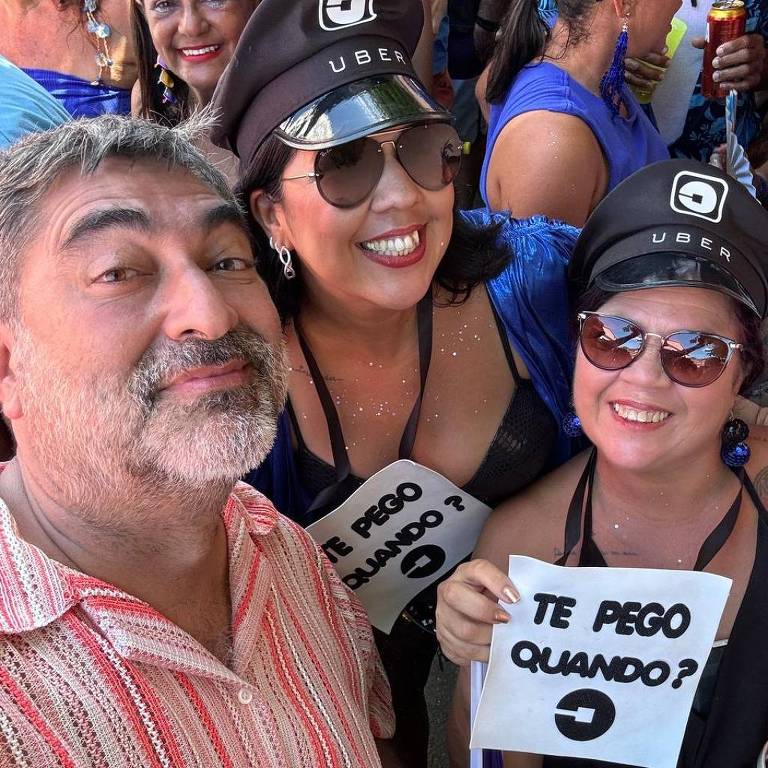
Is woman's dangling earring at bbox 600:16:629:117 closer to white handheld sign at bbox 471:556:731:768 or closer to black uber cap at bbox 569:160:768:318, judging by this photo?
black uber cap at bbox 569:160:768:318

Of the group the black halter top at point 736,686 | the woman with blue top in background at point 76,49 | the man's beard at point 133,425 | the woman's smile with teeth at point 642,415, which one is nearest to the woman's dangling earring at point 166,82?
the woman with blue top in background at point 76,49

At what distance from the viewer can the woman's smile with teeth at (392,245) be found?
1.94 metres

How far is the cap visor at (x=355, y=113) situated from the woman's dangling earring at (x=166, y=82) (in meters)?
1.48

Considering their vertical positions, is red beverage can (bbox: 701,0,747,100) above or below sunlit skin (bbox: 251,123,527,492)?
above

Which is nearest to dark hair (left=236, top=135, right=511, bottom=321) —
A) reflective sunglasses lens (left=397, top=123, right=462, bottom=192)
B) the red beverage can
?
reflective sunglasses lens (left=397, top=123, right=462, bottom=192)

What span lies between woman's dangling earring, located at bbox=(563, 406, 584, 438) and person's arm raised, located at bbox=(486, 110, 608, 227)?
74 centimetres

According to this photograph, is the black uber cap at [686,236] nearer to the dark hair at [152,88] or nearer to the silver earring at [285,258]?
the silver earring at [285,258]

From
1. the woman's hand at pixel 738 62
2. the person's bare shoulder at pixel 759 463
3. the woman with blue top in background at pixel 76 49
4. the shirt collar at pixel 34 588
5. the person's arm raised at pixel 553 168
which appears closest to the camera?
the shirt collar at pixel 34 588

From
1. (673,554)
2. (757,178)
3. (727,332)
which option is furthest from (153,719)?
(757,178)

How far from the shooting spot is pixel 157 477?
1394 mm

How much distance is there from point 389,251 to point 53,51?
194 centimetres

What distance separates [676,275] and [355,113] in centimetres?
73

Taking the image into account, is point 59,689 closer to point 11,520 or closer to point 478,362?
point 11,520

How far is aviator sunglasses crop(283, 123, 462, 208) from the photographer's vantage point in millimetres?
1826
